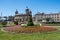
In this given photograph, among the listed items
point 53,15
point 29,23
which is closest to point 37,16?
point 53,15

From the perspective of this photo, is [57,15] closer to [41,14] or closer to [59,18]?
[59,18]

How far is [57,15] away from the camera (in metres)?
118

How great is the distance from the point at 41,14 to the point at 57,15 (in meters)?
16.2

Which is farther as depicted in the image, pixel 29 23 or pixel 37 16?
pixel 37 16

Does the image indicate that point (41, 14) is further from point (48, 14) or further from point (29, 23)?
point (29, 23)

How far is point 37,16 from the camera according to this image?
419 ft

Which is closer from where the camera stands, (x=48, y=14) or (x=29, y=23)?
(x=29, y=23)

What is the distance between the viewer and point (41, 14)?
416 ft

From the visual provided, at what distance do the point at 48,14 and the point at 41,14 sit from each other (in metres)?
7.24

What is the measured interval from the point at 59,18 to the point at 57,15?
3.20 metres

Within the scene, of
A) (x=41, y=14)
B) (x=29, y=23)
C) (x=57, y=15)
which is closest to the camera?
(x=29, y=23)

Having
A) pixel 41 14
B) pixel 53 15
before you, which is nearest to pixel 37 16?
pixel 41 14

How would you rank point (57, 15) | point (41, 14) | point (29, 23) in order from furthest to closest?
point (41, 14)
point (57, 15)
point (29, 23)

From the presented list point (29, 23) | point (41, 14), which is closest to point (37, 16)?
point (41, 14)
